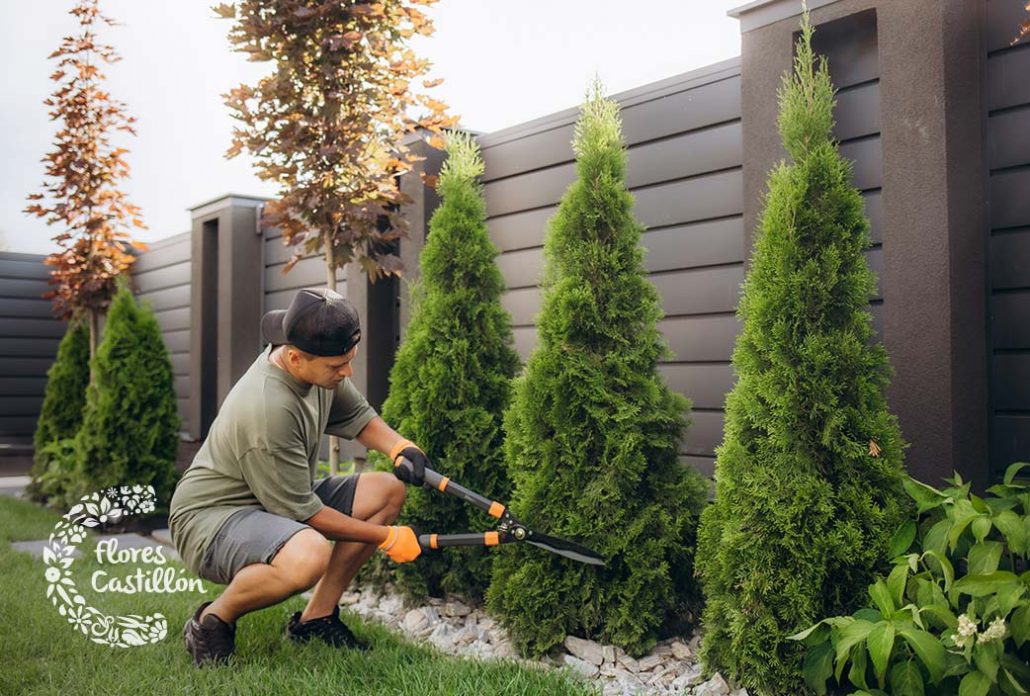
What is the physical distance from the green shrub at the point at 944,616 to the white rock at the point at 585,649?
3.00 feet

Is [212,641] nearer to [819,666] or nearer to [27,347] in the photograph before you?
[819,666]

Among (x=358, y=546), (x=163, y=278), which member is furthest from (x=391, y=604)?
(x=163, y=278)

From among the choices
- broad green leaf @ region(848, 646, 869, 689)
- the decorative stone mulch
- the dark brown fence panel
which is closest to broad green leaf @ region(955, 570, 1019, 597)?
broad green leaf @ region(848, 646, 869, 689)

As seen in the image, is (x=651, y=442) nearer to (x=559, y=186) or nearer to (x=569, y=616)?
(x=569, y=616)

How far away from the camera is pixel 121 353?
7285 mm

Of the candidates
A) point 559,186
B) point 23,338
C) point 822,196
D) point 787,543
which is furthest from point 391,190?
point 23,338

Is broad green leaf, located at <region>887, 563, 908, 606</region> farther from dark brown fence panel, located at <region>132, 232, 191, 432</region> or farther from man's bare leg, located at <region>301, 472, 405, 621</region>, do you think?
dark brown fence panel, located at <region>132, 232, 191, 432</region>

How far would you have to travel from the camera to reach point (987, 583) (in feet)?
8.84

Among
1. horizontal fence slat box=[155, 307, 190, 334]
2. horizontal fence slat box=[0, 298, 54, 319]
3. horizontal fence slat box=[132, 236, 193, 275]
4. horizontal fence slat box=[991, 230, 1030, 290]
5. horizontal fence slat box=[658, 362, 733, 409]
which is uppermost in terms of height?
horizontal fence slat box=[132, 236, 193, 275]

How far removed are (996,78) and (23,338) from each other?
1138cm

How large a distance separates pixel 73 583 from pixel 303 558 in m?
2.21

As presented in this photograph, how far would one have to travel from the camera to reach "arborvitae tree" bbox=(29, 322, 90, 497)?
846 centimetres

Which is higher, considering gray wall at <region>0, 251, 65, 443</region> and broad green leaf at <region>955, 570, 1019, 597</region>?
gray wall at <region>0, 251, 65, 443</region>

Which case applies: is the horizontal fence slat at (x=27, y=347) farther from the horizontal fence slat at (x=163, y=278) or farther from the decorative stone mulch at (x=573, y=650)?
the decorative stone mulch at (x=573, y=650)
